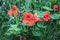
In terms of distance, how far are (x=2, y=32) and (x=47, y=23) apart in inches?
21.4

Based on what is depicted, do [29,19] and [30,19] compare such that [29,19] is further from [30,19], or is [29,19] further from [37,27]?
[37,27]

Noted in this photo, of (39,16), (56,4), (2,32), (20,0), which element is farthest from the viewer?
(20,0)

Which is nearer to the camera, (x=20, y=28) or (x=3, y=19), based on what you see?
(x=20, y=28)

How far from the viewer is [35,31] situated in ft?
6.79

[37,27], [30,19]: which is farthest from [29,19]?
[37,27]

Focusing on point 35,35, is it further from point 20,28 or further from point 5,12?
point 5,12

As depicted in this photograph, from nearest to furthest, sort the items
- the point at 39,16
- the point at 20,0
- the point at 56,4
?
the point at 39,16
the point at 56,4
the point at 20,0

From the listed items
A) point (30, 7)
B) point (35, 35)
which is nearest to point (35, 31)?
point (35, 35)

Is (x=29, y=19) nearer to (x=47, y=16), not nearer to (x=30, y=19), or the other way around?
(x=30, y=19)

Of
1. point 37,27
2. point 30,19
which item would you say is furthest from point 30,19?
point 37,27

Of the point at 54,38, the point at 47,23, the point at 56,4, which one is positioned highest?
the point at 56,4

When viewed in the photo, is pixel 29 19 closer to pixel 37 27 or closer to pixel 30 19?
pixel 30 19

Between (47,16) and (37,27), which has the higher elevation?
(47,16)

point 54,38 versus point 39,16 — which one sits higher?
point 39,16
